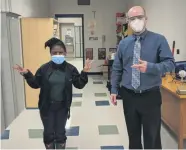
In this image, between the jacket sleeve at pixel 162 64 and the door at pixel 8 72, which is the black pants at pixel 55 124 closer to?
the jacket sleeve at pixel 162 64

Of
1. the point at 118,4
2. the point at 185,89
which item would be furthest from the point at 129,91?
the point at 118,4

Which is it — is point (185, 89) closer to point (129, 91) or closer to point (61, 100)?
point (129, 91)

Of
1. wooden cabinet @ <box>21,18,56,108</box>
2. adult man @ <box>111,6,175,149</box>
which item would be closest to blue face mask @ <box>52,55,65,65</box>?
adult man @ <box>111,6,175,149</box>

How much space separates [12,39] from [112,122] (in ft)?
7.13

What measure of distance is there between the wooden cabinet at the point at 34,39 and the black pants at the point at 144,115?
287 centimetres

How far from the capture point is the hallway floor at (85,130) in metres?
3.05

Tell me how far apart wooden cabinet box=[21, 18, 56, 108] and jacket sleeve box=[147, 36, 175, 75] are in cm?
307

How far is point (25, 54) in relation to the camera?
467 centimetres

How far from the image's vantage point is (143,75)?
2.06 meters

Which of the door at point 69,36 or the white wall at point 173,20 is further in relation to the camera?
the door at point 69,36

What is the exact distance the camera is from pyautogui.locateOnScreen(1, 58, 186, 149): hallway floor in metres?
3.05

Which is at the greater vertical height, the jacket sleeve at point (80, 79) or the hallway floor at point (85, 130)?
the jacket sleeve at point (80, 79)

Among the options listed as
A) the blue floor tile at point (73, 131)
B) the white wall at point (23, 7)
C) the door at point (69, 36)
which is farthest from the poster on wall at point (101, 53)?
the blue floor tile at point (73, 131)

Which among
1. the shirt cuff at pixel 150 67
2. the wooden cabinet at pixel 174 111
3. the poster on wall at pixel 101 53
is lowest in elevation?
the wooden cabinet at pixel 174 111
